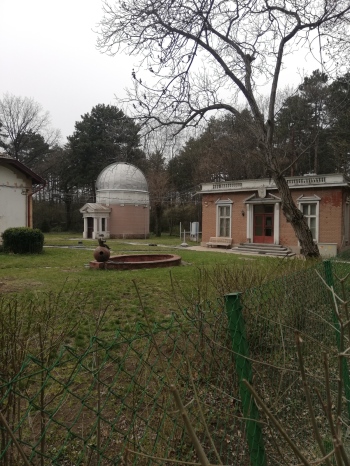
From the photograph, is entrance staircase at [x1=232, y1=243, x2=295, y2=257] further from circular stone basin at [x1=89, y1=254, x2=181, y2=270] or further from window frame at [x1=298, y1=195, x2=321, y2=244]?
circular stone basin at [x1=89, y1=254, x2=181, y2=270]

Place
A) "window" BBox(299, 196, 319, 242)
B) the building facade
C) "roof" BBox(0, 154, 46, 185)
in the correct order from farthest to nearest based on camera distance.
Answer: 1. "window" BBox(299, 196, 319, 242)
2. the building facade
3. "roof" BBox(0, 154, 46, 185)

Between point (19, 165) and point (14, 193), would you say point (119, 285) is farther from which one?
Result: point (19, 165)

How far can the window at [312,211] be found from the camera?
21.9 metres

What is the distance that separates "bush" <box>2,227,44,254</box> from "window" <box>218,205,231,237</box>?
41.6 feet

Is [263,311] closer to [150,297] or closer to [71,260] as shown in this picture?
[150,297]

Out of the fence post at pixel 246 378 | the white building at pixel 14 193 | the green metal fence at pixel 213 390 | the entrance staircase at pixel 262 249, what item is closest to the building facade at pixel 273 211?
the entrance staircase at pixel 262 249

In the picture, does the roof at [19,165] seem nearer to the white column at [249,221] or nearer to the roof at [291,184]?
the roof at [291,184]

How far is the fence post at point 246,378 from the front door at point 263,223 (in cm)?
2210

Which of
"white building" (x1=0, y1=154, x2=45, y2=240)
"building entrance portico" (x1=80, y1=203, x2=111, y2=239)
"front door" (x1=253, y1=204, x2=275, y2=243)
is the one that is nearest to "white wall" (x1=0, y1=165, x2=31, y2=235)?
"white building" (x1=0, y1=154, x2=45, y2=240)

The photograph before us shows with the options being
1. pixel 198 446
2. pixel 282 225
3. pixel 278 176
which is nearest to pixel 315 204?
pixel 282 225

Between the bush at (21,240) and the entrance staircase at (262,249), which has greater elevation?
the bush at (21,240)

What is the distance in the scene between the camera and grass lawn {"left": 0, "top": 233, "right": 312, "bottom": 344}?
448 centimetres

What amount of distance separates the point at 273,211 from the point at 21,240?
15.2 m

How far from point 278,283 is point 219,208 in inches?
884
